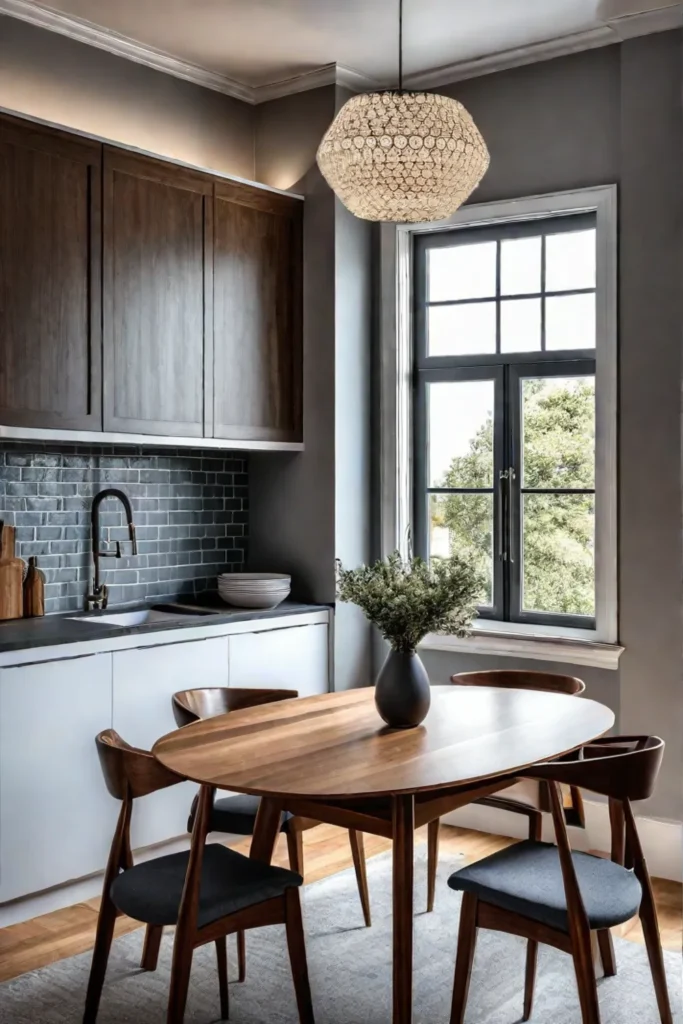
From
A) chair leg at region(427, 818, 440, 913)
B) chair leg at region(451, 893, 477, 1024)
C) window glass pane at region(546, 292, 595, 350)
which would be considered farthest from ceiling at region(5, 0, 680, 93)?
chair leg at region(451, 893, 477, 1024)

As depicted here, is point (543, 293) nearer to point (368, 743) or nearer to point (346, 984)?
point (368, 743)

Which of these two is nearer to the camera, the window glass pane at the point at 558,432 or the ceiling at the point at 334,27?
the ceiling at the point at 334,27

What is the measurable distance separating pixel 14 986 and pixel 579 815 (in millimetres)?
1817

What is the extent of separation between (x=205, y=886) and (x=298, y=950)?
0.95ft

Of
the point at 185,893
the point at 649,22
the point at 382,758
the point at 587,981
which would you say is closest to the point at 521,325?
the point at 649,22

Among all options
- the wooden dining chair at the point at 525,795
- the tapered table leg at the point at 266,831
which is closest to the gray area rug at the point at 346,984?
the wooden dining chair at the point at 525,795

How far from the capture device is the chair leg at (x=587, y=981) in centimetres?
252

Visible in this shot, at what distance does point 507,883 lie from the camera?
2678 mm

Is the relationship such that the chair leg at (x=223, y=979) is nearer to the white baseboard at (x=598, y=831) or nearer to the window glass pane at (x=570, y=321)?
the white baseboard at (x=598, y=831)

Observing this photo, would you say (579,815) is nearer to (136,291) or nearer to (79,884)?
(79,884)

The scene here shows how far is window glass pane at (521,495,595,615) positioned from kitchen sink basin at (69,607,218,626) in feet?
4.64

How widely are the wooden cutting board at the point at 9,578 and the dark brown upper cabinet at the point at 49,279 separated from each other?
0.52 metres

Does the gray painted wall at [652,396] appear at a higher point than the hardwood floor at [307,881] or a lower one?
higher

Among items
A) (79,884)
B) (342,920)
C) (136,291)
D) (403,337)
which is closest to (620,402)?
(403,337)
